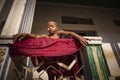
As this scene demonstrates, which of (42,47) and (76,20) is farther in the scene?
(76,20)

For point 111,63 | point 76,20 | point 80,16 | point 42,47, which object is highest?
point 80,16

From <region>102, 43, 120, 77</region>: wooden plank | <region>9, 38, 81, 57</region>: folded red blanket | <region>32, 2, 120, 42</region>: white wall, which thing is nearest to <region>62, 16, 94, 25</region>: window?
<region>32, 2, 120, 42</region>: white wall

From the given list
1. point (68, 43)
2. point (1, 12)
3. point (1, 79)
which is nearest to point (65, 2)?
point (1, 12)

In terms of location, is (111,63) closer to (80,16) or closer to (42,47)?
(42,47)

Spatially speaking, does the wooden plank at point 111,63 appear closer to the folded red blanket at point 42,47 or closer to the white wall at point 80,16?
the folded red blanket at point 42,47

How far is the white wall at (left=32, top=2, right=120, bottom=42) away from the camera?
5.11m

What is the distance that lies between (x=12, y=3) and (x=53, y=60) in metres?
1.90

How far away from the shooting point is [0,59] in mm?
2125

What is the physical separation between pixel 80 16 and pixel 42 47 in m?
4.00

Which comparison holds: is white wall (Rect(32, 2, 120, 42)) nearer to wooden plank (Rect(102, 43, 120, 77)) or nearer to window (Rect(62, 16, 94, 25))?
window (Rect(62, 16, 94, 25))

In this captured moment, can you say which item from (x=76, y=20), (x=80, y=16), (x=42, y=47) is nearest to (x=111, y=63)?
(x=42, y=47)

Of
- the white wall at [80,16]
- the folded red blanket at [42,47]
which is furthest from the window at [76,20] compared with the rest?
the folded red blanket at [42,47]

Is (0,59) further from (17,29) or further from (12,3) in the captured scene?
(12,3)

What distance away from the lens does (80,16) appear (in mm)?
5664
